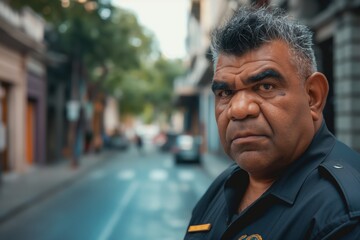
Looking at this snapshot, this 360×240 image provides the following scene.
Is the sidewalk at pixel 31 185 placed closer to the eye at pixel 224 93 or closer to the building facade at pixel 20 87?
the building facade at pixel 20 87

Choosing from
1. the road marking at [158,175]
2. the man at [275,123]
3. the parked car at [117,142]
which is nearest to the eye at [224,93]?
the man at [275,123]

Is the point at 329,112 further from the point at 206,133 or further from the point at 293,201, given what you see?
the point at 206,133

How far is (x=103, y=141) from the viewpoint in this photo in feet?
141

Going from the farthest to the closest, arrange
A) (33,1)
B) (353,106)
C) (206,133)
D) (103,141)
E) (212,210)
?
(103,141)
(206,133)
(353,106)
(33,1)
(212,210)

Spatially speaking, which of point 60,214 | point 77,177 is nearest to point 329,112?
point 60,214

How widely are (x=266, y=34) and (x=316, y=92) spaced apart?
28 cm

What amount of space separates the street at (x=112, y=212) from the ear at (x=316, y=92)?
274 inches

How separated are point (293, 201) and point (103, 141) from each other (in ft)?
139

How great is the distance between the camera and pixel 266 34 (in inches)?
60.1

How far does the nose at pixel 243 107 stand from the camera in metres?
1.51

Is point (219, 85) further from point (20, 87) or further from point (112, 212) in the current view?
point (20, 87)

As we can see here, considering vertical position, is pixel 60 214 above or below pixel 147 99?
below

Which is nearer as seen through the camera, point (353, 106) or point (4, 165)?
point (353, 106)

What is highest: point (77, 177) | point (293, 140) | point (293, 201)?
point (293, 140)
